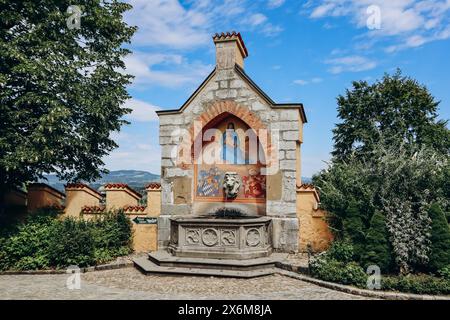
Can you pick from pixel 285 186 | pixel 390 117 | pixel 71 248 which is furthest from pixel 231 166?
pixel 390 117

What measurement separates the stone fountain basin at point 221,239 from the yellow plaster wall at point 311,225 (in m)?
1.31

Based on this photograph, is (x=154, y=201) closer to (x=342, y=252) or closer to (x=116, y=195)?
(x=116, y=195)

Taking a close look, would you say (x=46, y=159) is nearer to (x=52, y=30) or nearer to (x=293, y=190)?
(x=52, y=30)

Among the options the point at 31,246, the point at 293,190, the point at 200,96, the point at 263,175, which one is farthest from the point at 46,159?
the point at 293,190

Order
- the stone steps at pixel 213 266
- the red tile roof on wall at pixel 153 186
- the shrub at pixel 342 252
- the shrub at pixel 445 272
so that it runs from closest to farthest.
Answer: the shrub at pixel 445 272 → the shrub at pixel 342 252 → the stone steps at pixel 213 266 → the red tile roof on wall at pixel 153 186

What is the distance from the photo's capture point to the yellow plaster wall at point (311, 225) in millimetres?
10180

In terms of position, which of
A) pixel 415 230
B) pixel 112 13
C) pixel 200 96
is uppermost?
pixel 112 13

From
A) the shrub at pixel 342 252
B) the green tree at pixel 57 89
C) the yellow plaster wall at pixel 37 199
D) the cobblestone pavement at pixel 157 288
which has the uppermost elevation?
the green tree at pixel 57 89

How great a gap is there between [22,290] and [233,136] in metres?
7.30

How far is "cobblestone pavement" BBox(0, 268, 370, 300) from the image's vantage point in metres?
6.70

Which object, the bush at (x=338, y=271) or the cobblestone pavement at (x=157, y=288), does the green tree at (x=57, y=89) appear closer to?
the cobblestone pavement at (x=157, y=288)

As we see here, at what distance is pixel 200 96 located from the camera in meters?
11.5

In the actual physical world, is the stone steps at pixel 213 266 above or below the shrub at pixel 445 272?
below

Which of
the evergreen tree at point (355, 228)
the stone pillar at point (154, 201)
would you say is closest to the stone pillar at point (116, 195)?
the stone pillar at point (154, 201)
